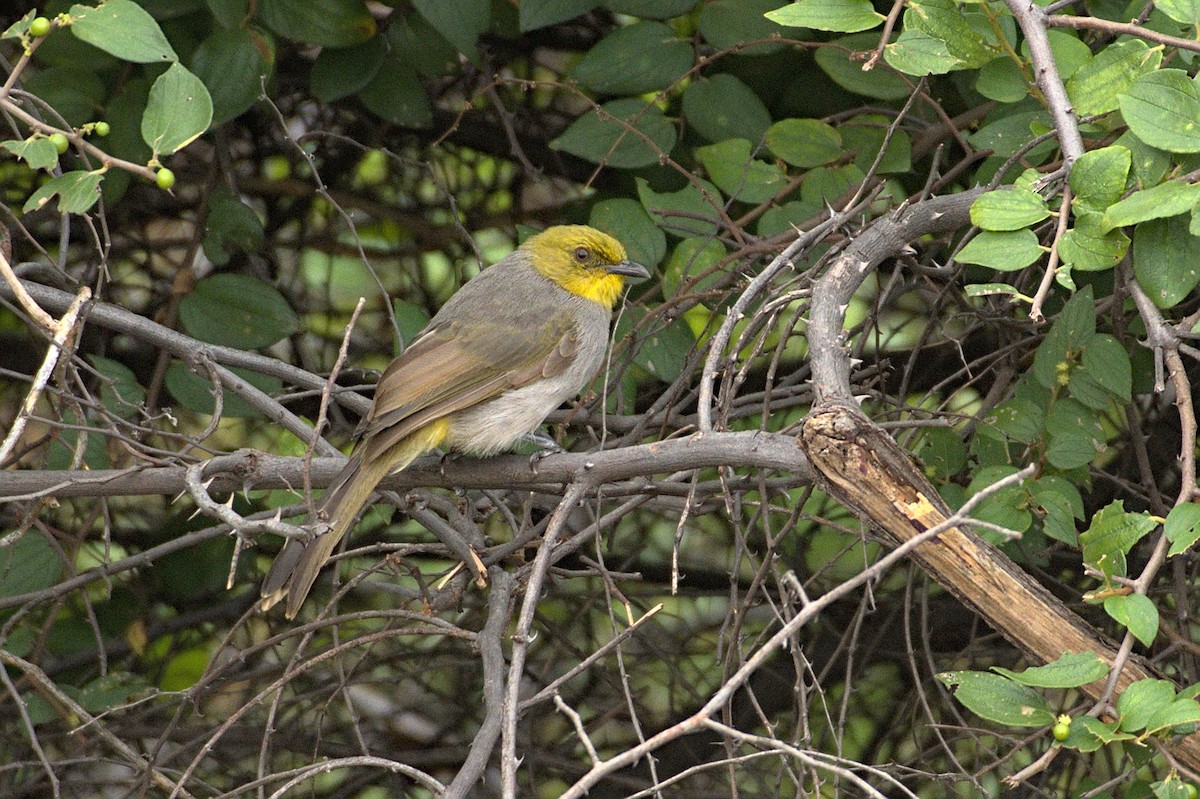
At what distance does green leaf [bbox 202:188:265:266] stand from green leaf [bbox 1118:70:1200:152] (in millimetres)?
3059

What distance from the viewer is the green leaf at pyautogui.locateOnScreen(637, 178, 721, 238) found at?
390 centimetres

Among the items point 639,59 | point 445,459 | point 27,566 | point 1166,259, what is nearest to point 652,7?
point 639,59

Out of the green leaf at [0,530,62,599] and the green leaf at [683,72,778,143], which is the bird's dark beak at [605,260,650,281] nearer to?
the green leaf at [683,72,778,143]

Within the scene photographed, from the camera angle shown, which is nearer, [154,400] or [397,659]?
[154,400]

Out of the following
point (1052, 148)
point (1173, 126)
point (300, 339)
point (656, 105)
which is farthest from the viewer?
point (300, 339)

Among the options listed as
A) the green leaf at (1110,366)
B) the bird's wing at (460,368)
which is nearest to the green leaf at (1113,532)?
the green leaf at (1110,366)

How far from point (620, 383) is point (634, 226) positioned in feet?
1.92

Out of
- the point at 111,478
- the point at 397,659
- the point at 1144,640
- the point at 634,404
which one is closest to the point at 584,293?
the point at 634,404

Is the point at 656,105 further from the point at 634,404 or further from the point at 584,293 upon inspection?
the point at 634,404

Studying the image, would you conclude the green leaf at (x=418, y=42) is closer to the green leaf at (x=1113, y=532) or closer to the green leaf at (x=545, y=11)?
the green leaf at (x=545, y=11)

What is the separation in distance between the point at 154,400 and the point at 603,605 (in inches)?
73.7

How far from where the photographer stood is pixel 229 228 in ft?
14.9

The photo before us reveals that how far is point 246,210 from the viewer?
4527mm

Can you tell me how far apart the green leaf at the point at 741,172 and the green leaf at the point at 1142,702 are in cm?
202
